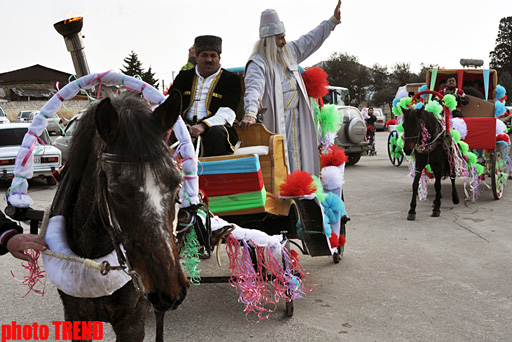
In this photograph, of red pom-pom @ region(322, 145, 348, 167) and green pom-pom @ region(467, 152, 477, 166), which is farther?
green pom-pom @ region(467, 152, 477, 166)

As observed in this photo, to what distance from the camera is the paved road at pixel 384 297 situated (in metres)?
3.97

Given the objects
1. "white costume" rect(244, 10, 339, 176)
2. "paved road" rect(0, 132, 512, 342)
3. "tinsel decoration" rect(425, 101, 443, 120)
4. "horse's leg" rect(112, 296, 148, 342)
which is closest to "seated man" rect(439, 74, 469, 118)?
"tinsel decoration" rect(425, 101, 443, 120)

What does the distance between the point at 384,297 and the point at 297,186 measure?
1512 mm

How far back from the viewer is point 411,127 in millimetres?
8344

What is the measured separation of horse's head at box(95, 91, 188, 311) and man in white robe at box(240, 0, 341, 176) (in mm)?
2727

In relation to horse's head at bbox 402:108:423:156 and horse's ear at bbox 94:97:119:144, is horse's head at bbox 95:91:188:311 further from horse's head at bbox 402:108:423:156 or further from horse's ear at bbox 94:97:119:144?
horse's head at bbox 402:108:423:156

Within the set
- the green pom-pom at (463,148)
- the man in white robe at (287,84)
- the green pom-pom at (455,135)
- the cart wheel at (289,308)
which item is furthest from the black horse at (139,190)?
the green pom-pom at (463,148)

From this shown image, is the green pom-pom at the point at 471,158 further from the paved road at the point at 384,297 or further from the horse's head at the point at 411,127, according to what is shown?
the paved road at the point at 384,297

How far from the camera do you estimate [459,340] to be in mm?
3736

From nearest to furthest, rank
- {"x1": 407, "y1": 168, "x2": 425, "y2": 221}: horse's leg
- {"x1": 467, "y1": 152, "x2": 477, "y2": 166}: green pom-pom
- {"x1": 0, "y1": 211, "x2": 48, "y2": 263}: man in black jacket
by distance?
{"x1": 0, "y1": 211, "x2": 48, "y2": 263}: man in black jacket < {"x1": 407, "y1": 168, "x2": 425, "y2": 221}: horse's leg < {"x1": 467, "y1": 152, "x2": 477, "y2": 166}: green pom-pom

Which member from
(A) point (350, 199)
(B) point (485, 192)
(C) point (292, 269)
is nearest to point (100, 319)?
(C) point (292, 269)

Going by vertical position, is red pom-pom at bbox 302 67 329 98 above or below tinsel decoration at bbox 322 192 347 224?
above

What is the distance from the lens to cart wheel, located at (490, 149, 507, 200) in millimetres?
9477

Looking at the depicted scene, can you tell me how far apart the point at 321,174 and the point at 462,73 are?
708cm
